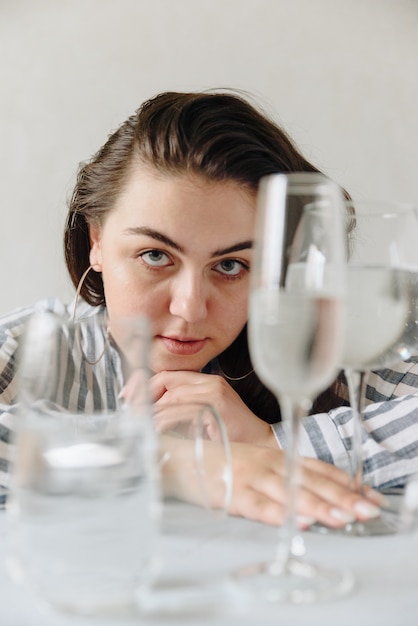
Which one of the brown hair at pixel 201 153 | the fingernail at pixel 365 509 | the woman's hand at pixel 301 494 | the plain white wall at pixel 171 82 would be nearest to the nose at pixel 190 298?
the brown hair at pixel 201 153

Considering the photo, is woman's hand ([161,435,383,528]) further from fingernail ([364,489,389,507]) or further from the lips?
the lips

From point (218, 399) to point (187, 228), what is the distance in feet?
0.99

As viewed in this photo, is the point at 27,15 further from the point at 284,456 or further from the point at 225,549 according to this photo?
the point at 225,549

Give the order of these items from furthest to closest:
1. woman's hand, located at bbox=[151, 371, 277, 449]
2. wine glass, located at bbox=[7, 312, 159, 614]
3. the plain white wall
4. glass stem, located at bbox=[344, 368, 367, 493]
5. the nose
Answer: the plain white wall, the nose, woman's hand, located at bbox=[151, 371, 277, 449], glass stem, located at bbox=[344, 368, 367, 493], wine glass, located at bbox=[7, 312, 159, 614]

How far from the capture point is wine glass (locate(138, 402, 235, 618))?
71cm

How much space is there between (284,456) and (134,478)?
0.37 m

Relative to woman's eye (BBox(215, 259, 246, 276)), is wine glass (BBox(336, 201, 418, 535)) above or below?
above

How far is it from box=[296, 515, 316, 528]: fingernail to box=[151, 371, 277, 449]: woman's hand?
389 mm

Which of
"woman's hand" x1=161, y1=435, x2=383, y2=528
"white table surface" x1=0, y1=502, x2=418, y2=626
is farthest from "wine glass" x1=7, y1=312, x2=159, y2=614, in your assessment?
"woman's hand" x1=161, y1=435, x2=383, y2=528

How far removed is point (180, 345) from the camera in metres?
1.45

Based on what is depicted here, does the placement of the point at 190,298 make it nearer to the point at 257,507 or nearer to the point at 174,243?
the point at 174,243

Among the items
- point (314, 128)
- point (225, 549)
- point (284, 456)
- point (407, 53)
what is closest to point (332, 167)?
point (314, 128)

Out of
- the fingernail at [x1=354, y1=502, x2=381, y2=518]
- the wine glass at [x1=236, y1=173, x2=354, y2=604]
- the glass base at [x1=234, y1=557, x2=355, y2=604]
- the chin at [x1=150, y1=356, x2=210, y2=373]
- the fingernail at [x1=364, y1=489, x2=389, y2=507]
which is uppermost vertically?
the wine glass at [x1=236, y1=173, x2=354, y2=604]

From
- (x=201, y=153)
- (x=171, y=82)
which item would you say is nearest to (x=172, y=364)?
(x=201, y=153)
